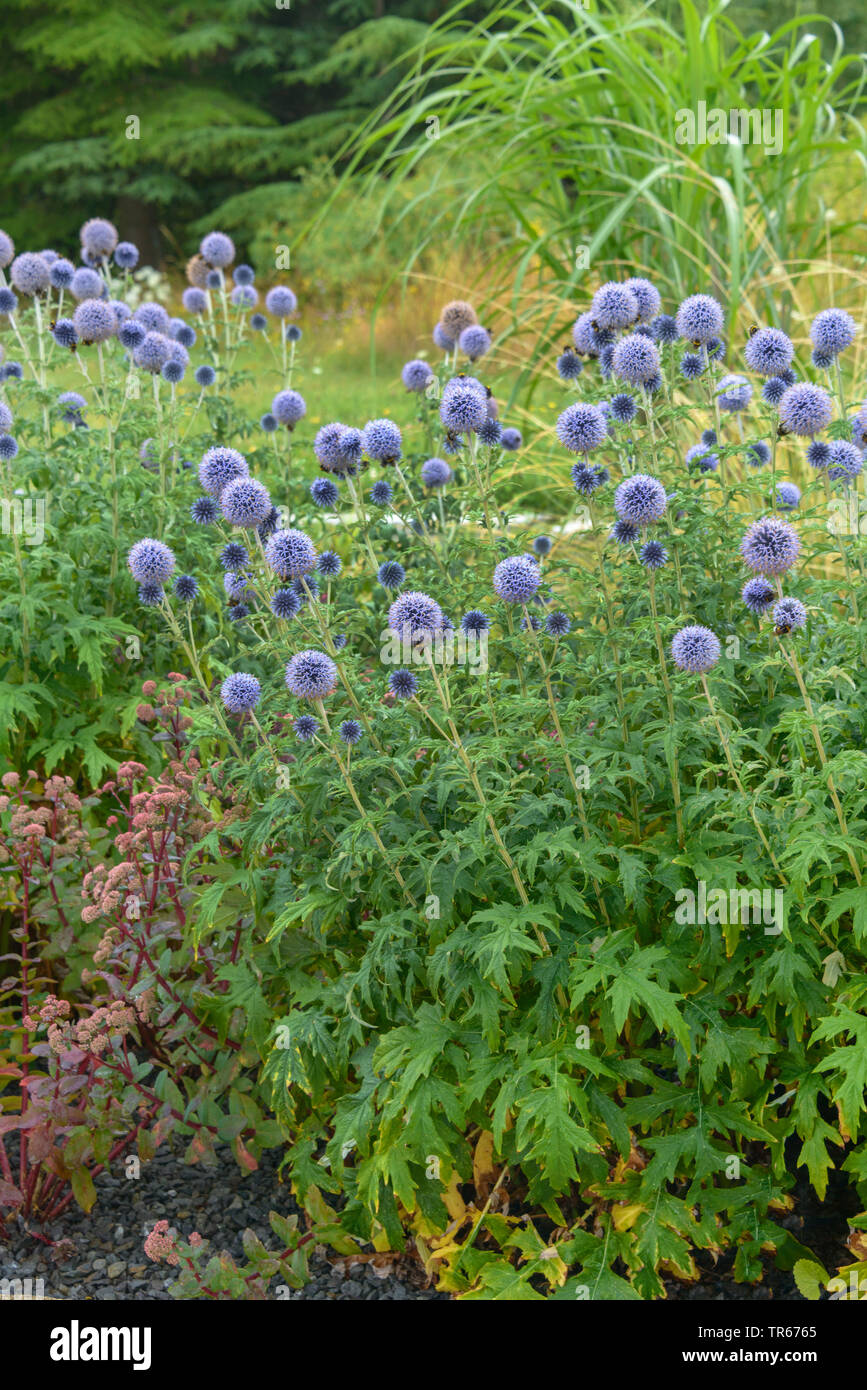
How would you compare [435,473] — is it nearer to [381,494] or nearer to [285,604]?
[381,494]

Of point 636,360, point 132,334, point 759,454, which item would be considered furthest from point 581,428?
point 132,334

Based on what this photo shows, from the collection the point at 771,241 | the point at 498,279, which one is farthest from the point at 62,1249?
the point at 771,241

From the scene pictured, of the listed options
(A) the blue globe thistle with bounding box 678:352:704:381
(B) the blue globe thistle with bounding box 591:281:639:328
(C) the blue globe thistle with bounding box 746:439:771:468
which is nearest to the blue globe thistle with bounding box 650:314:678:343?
(A) the blue globe thistle with bounding box 678:352:704:381

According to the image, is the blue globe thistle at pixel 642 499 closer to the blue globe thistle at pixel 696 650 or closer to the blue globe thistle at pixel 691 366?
the blue globe thistle at pixel 696 650

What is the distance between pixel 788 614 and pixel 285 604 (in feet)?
4.08

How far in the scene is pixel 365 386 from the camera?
1352 centimetres

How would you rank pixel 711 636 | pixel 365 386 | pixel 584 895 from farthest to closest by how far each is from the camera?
1. pixel 365 386
2. pixel 584 895
3. pixel 711 636

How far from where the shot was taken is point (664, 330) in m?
3.67

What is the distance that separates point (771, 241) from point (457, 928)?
6.24 m

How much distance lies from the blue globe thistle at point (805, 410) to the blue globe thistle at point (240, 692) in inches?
61.3

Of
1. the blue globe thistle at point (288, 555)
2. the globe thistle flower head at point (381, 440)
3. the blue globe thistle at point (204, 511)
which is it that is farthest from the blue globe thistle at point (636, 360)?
the blue globe thistle at point (204, 511)

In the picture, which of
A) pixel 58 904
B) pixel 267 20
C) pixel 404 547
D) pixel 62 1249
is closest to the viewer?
pixel 62 1249

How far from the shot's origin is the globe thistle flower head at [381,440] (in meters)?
3.46

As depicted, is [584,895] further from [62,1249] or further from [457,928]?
[62,1249]
